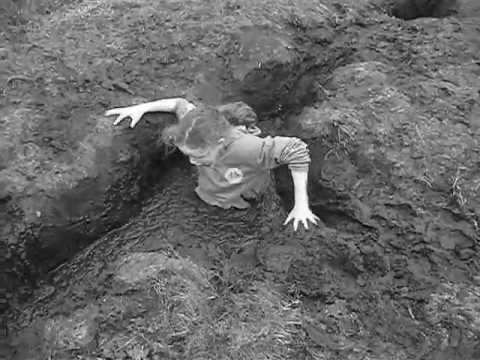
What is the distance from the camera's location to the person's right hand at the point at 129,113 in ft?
14.8

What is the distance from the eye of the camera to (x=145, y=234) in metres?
4.32

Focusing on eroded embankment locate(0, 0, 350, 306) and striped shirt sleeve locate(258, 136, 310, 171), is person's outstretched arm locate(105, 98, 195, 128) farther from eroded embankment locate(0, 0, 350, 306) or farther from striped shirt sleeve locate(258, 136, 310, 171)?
striped shirt sleeve locate(258, 136, 310, 171)

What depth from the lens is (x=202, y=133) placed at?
4051 mm

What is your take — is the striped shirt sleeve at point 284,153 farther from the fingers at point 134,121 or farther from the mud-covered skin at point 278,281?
the fingers at point 134,121

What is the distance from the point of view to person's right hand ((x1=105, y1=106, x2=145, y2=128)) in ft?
14.8

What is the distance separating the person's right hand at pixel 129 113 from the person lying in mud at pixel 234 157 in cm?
25

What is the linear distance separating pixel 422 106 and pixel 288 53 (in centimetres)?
104

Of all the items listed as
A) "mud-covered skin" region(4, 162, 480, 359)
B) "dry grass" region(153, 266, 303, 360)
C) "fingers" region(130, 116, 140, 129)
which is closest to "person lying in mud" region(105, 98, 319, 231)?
"mud-covered skin" region(4, 162, 480, 359)

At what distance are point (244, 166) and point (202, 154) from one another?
0.26 m

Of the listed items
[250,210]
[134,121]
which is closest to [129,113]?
[134,121]

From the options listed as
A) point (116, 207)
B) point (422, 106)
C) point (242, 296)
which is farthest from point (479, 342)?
point (116, 207)

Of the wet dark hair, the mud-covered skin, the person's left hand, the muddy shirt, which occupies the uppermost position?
the wet dark hair

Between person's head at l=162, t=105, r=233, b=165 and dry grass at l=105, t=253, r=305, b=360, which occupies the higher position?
person's head at l=162, t=105, r=233, b=165

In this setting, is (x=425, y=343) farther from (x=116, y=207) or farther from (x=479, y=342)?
(x=116, y=207)
